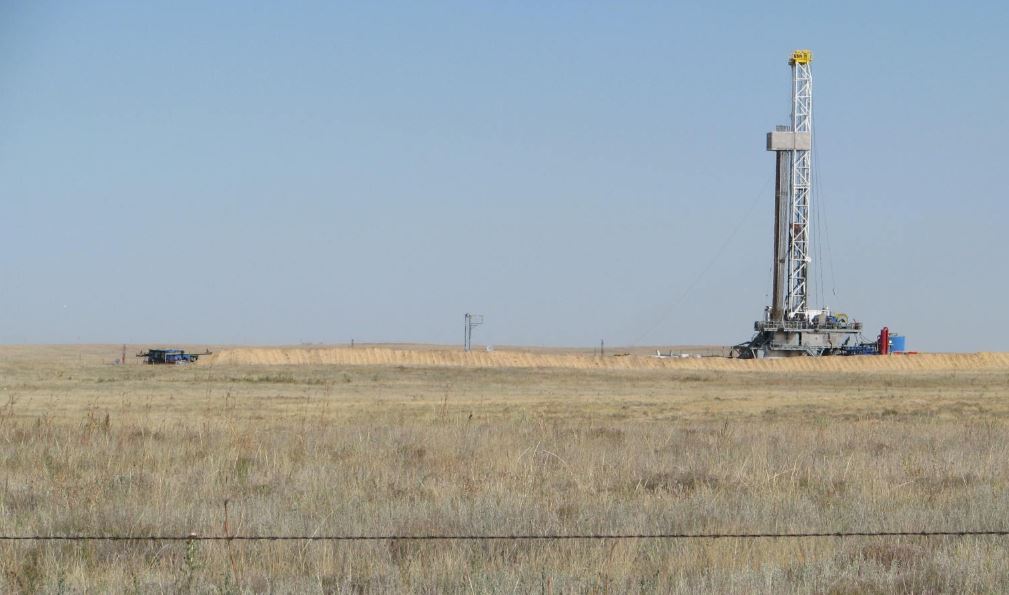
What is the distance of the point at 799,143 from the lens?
192 feet

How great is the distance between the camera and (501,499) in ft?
36.2

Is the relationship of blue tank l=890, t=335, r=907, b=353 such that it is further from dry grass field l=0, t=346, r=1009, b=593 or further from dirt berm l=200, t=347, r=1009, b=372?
dry grass field l=0, t=346, r=1009, b=593

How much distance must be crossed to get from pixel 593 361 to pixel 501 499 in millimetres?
46397

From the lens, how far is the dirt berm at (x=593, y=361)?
2164 inches

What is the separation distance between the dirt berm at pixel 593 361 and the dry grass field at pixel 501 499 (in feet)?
97.4

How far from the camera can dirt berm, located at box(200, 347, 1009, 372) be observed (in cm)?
5497

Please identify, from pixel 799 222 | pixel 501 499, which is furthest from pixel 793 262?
pixel 501 499

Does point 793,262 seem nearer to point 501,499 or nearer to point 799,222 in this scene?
point 799,222

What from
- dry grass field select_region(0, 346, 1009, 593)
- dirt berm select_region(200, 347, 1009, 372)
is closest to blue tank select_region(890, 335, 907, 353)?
dirt berm select_region(200, 347, 1009, 372)

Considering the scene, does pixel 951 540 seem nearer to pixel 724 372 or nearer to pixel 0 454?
pixel 0 454

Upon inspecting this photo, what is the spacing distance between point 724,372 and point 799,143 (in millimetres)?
13254

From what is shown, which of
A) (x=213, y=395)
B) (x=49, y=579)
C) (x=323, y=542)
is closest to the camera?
(x=49, y=579)

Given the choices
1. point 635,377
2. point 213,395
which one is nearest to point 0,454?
point 213,395

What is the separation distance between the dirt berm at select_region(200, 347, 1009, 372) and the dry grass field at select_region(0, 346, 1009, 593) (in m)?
29.7
